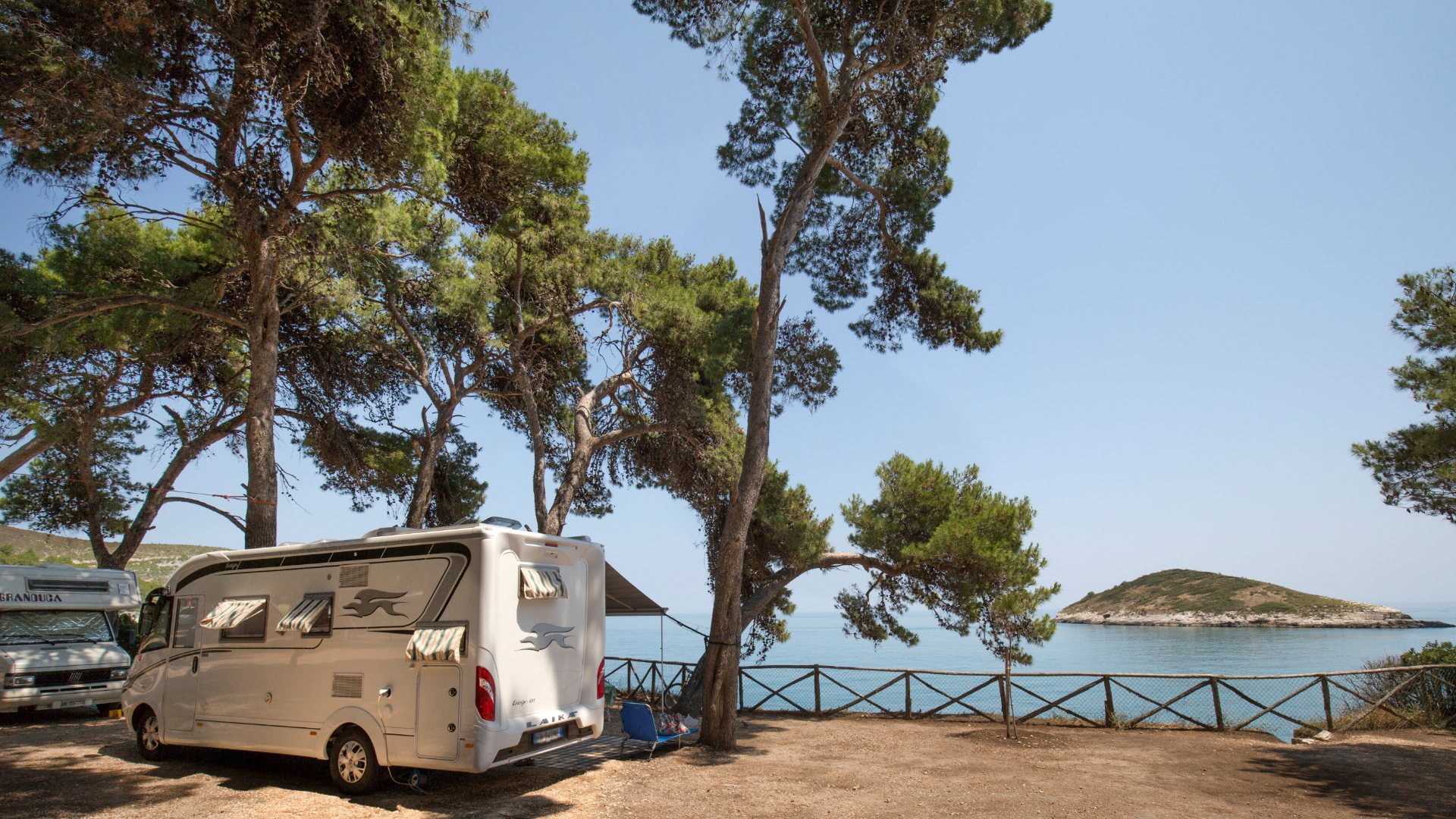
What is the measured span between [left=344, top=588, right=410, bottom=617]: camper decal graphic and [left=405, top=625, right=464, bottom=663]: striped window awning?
0.44 m

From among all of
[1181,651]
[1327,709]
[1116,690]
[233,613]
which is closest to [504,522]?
[233,613]

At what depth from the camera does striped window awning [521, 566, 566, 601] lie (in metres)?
6.95

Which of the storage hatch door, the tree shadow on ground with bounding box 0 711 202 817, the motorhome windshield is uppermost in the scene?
the motorhome windshield

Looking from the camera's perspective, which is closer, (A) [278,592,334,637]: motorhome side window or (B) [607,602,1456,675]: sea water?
(A) [278,592,334,637]: motorhome side window

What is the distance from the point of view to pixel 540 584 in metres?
7.07

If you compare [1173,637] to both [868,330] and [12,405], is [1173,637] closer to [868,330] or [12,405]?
[868,330]

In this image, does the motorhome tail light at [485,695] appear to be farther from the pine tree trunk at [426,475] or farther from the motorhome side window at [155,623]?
the pine tree trunk at [426,475]

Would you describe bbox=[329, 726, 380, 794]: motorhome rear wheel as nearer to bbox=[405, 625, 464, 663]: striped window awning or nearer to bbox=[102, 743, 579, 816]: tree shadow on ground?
bbox=[102, 743, 579, 816]: tree shadow on ground

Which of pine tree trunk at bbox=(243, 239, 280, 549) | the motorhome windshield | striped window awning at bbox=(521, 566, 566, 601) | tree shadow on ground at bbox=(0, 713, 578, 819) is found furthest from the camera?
the motorhome windshield

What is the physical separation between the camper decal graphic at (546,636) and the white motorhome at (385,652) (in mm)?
17

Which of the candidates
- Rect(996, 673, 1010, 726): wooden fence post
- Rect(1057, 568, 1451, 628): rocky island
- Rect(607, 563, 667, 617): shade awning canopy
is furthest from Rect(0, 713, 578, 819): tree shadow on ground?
Rect(1057, 568, 1451, 628): rocky island

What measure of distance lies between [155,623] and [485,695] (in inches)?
201

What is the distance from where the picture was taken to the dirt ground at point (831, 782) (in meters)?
6.54

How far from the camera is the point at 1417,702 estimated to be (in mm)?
11625
